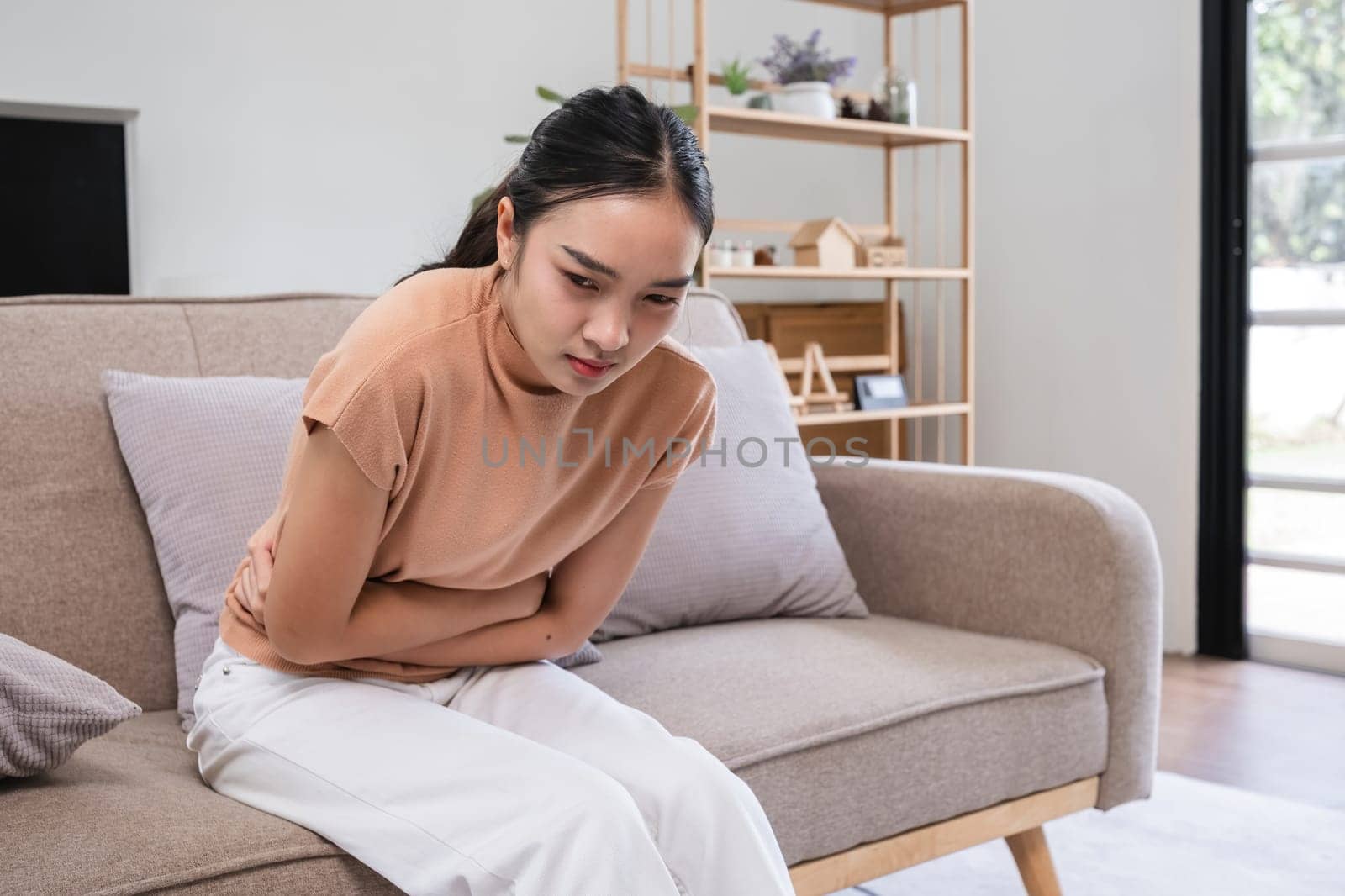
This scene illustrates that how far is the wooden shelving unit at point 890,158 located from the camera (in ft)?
10.4

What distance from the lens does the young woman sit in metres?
1.03

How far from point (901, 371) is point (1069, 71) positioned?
1.08 metres

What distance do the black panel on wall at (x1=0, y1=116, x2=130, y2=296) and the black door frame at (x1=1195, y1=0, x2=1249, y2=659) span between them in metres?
2.72

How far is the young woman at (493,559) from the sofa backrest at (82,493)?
245 mm

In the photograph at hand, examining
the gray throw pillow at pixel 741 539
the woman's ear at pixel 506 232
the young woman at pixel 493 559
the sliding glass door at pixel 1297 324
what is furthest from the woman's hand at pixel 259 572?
the sliding glass door at pixel 1297 324

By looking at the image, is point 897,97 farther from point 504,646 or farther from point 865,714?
point 504,646

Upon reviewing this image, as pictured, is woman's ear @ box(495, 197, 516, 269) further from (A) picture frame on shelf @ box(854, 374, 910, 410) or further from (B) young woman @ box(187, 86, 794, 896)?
(A) picture frame on shelf @ box(854, 374, 910, 410)

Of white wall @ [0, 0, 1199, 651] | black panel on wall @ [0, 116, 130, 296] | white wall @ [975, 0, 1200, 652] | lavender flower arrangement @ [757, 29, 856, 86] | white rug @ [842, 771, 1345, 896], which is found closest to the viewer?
white rug @ [842, 771, 1345, 896]

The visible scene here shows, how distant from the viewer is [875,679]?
158cm

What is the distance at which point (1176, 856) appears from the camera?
2.11 m

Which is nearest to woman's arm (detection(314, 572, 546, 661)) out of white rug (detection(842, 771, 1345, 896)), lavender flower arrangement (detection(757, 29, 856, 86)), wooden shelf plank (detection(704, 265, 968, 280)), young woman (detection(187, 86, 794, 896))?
young woman (detection(187, 86, 794, 896))

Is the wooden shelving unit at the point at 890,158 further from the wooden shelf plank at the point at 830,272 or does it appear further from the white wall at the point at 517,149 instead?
the white wall at the point at 517,149

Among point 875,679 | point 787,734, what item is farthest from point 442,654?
point 875,679

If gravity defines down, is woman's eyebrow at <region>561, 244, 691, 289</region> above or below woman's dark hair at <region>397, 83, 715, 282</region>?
below
